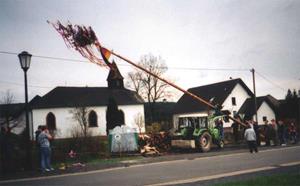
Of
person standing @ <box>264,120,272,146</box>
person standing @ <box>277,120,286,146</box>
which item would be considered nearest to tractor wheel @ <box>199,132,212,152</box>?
person standing @ <box>264,120,272,146</box>

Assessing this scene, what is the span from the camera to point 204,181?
36.1ft

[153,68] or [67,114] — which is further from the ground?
Answer: [153,68]

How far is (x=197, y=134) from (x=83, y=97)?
3777cm

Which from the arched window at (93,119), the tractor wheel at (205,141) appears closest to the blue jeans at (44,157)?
the tractor wheel at (205,141)

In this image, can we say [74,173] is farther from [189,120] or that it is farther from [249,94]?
[249,94]

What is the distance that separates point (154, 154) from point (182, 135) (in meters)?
2.43

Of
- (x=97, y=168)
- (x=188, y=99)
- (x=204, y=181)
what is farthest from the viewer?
(x=188, y=99)

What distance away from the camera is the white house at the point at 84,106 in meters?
53.4

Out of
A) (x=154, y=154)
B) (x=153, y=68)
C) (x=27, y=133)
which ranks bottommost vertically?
(x=154, y=154)

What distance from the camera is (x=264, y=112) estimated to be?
57.8 meters

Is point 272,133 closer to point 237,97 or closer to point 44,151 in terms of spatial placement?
point 44,151

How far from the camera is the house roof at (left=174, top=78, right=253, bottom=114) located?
59.8m

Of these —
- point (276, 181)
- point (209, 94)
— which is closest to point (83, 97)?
point (209, 94)

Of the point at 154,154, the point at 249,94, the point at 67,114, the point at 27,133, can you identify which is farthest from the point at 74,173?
the point at 249,94
